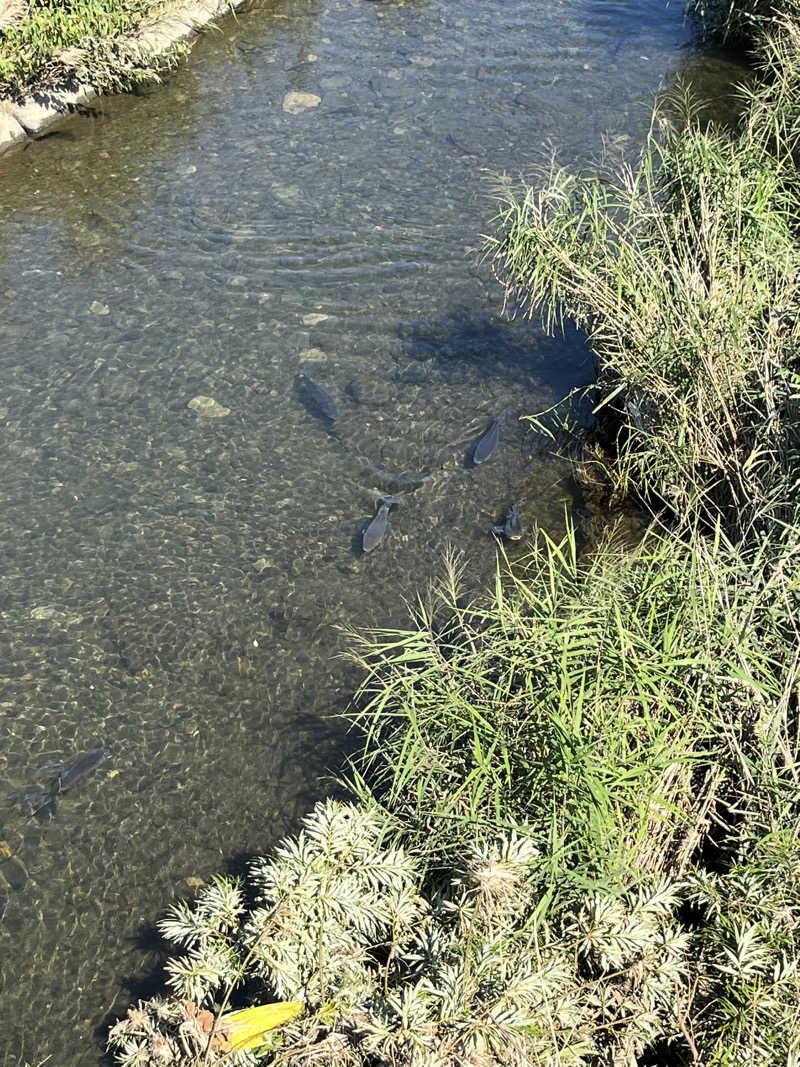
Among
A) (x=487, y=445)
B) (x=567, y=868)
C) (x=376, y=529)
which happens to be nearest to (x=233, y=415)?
(x=376, y=529)

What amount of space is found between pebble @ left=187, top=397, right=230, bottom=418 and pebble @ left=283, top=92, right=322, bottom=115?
187 inches

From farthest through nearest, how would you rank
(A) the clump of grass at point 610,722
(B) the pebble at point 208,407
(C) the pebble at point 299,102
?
1. (C) the pebble at point 299,102
2. (B) the pebble at point 208,407
3. (A) the clump of grass at point 610,722

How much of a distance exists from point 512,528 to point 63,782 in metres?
3.10

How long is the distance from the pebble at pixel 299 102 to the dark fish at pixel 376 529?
6.17 meters

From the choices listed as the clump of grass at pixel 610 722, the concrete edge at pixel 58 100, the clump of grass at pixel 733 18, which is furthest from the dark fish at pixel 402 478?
the clump of grass at pixel 733 18

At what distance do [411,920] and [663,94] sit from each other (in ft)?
33.1

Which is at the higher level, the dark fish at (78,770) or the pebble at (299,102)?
the pebble at (299,102)

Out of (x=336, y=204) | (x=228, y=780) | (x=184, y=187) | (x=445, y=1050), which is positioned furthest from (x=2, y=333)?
(x=445, y=1050)

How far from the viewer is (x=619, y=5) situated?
41.8 feet

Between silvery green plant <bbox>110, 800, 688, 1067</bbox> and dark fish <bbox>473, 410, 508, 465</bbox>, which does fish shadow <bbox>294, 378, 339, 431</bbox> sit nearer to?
dark fish <bbox>473, 410, 508, 465</bbox>

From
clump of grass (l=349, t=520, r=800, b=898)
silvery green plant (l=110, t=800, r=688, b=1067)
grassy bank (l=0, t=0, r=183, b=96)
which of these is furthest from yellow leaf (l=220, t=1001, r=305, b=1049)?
grassy bank (l=0, t=0, r=183, b=96)

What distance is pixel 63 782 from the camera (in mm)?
5137

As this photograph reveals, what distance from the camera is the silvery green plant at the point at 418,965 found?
3117 millimetres

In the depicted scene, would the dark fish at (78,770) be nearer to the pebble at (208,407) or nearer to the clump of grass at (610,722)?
the clump of grass at (610,722)
